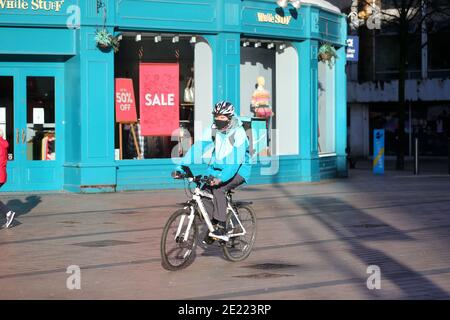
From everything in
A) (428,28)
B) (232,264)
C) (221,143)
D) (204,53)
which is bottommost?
(232,264)

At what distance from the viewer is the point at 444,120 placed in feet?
144

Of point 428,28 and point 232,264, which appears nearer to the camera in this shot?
point 232,264

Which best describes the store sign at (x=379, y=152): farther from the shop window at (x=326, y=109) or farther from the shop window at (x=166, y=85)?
the shop window at (x=166, y=85)

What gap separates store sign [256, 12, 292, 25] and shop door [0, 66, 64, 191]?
16.6 ft

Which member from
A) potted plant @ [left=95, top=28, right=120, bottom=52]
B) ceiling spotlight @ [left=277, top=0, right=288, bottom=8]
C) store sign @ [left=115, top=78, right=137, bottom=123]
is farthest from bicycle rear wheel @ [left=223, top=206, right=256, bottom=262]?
ceiling spotlight @ [left=277, top=0, right=288, bottom=8]

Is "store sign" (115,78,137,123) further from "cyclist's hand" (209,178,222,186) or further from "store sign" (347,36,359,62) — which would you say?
"cyclist's hand" (209,178,222,186)

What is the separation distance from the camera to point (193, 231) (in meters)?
10.8

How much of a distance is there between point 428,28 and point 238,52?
19.3 m

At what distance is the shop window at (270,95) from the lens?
24.4 m

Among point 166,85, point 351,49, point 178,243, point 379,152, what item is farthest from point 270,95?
point 178,243

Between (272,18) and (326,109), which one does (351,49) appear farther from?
(272,18)

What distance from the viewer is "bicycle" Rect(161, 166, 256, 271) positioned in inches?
416
